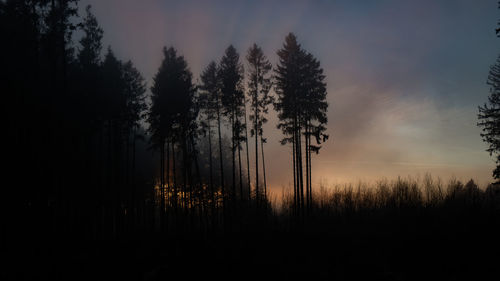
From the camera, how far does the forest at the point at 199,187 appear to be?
402 inches

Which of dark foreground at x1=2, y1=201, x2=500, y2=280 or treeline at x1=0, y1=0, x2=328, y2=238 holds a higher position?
treeline at x1=0, y1=0, x2=328, y2=238

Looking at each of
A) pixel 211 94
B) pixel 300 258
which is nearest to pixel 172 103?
pixel 211 94

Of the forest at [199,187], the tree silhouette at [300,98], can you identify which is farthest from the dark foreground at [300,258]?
the tree silhouette at [300,98]

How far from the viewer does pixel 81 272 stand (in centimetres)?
929

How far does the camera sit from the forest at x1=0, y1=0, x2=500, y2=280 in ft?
33.5

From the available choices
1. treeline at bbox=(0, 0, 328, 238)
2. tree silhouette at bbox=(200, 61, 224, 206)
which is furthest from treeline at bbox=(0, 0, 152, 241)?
tree silhouette at bbox=(200, 61, 224, 206)

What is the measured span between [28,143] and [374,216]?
27487 millimetres

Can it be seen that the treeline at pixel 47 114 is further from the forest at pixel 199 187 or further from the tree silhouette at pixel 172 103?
the tree silhouette at pixel 172 103

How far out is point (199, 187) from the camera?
26781 millimetres

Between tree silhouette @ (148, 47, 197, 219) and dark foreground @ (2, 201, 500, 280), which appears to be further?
tree silhouette @ (148, 47, 197, 219)

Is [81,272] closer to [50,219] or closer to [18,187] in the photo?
[50,219]

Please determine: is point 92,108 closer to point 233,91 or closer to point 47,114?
point 47,114

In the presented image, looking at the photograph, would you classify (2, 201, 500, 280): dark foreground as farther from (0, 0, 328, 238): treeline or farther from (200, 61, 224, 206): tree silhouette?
(200, 61, 224, 206): tree silhouette

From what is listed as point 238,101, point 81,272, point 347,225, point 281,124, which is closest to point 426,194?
point 347,225
